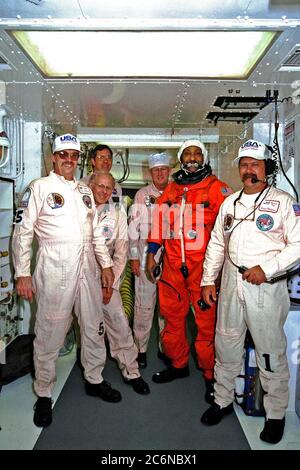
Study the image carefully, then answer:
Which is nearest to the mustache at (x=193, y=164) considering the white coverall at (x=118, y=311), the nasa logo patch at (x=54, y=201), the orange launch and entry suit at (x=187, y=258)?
the orange launch and entry suit at (x=187, y=258)

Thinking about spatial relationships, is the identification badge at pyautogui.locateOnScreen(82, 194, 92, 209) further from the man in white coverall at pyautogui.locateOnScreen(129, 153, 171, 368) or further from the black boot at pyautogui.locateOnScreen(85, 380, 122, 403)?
the black boot at pyautogui.locateOnScreen(85, 380, 122, 403)

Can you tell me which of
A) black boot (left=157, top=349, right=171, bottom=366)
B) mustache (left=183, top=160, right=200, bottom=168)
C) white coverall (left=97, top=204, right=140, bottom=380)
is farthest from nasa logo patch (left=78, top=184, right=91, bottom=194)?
black boot (left=157, top=349, right=171, bottom=366)

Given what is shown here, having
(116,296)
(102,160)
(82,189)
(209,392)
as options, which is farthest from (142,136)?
(209,392)

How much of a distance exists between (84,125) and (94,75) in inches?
58.7

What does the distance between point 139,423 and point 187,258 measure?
110 centimetres

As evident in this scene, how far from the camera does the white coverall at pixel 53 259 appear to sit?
7.59ft

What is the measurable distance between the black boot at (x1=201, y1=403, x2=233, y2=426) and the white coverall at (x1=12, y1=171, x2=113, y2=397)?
967 millimetres

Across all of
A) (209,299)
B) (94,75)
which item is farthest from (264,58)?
(209,299)

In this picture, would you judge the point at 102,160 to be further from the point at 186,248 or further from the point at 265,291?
the point at 265,291

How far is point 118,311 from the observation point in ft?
9.04
